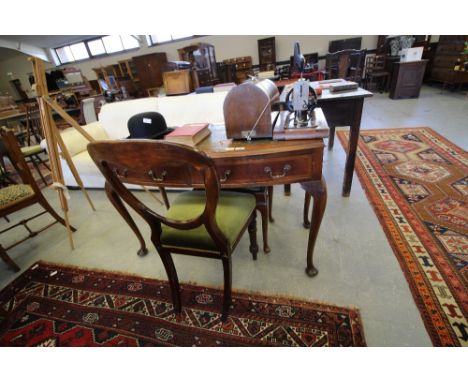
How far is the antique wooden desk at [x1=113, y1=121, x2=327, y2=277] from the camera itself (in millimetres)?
905

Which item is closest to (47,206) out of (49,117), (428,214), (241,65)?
(49,117)

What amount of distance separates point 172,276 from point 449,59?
6.94 m

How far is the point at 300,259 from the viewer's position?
54.3 inches

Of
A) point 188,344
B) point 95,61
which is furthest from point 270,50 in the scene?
point 188,344

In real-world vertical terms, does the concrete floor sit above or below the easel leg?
below

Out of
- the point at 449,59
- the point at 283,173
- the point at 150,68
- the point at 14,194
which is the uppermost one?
the point at 150,68

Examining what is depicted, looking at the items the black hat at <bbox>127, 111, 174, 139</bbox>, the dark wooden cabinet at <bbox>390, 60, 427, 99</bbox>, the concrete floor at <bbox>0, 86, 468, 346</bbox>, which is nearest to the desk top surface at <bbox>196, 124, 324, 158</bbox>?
the black hat at <bbox>127, 111, 174, 139</bbox>

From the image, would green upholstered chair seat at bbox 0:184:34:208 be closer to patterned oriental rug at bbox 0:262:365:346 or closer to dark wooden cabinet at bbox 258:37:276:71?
patterned oriental rug at bbox 0:262:365:346

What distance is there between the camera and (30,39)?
26.9 feet

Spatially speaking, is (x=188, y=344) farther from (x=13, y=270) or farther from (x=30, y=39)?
(x=30, y=39)

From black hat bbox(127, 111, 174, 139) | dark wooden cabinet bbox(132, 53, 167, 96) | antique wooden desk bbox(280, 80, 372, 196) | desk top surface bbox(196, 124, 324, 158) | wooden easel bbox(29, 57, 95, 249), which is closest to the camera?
desk top surface bbox(196, 124, 324, 158)

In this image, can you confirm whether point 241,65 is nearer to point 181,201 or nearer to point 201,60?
point 201,60

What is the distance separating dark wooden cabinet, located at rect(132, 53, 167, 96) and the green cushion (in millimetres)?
8183

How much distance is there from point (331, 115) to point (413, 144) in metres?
1.71
